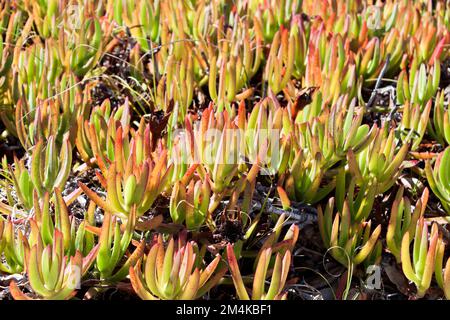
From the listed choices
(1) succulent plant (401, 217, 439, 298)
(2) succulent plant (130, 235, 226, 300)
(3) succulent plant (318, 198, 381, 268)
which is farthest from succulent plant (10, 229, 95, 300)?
(1) succulent plant (401, 217, 439, 298)

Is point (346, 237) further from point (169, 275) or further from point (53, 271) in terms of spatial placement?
point (53, 271)

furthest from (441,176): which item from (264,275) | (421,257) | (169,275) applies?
(169,275)

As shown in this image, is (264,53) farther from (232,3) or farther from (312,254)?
(312,254)

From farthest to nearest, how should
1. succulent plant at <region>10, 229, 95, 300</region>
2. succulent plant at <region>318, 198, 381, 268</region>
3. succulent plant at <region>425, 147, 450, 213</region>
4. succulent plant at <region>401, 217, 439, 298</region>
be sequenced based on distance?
1. succulent plant at <region>425, 147, 450, 213</region>
2. succulent plant at <region>318, 198, 381, 268</region>
3. succulent plant at <region>401, 217, 439, 298</region>
4. succulent plant at <region>10, 229, 95, 300</region>

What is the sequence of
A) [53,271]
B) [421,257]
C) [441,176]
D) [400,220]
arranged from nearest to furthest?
1. [53,271]
2. [421,257]
3. [400,220]
4. [441,176]

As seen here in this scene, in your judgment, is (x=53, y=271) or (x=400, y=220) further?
(x=400, y=220)

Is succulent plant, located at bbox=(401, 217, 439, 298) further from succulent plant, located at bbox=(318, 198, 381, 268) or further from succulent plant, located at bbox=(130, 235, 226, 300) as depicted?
succulent plant, located at bbox=(130, 235, 226, 300)

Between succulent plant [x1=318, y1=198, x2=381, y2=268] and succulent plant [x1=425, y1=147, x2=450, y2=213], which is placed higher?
succulent plant [x1=425, y1=147, x2=450, y2=213]

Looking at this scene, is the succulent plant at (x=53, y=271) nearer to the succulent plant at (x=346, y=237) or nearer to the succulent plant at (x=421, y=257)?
the succulent plant at (x=346, y=237)

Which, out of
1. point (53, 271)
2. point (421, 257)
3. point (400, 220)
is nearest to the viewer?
point (53, 271)

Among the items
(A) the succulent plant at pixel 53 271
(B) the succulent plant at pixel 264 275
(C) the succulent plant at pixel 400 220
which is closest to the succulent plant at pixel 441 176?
(C) the succulent plant at pixel 400 220

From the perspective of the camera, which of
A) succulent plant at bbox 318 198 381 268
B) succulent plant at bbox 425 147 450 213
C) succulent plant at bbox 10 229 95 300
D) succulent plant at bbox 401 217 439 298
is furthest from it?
succulent plant at bbox 425 147 450 213
